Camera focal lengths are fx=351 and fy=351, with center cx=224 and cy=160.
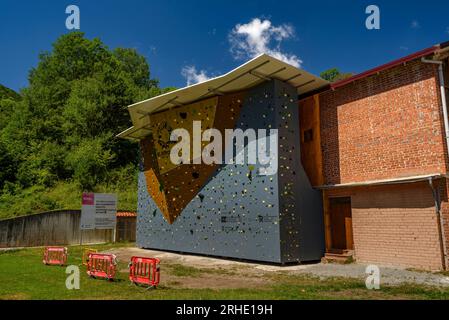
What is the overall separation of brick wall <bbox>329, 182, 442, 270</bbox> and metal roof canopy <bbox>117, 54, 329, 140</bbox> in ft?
15.7

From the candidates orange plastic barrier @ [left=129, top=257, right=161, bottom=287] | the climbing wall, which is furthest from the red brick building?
orange plastic barrier @ [left=129, top=257, right=161, bottom=287]

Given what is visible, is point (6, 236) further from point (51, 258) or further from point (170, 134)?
point (170, 134)

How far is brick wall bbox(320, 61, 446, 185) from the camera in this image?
1161 cm

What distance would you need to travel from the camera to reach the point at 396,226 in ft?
39.4

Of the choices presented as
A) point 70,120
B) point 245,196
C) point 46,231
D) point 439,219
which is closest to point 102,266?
point 245,196

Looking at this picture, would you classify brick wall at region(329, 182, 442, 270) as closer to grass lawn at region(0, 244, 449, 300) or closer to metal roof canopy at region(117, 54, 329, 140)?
grass lawn at region(0, 244, 449, 300)

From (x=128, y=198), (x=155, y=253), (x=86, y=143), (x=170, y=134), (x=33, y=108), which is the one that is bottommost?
(x=155, y=253)

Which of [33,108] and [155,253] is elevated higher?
[33,108]

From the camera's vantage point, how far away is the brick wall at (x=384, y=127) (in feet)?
38.1

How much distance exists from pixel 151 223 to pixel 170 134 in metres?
5.52

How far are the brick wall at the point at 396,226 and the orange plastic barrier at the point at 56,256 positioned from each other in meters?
11.3

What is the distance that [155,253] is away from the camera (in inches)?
729

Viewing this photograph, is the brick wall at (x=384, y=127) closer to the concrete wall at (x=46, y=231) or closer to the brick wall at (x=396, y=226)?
the brick wall at (x=396, y=226)

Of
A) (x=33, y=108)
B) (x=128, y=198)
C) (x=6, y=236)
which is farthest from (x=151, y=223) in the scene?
(x=33, y=108)
